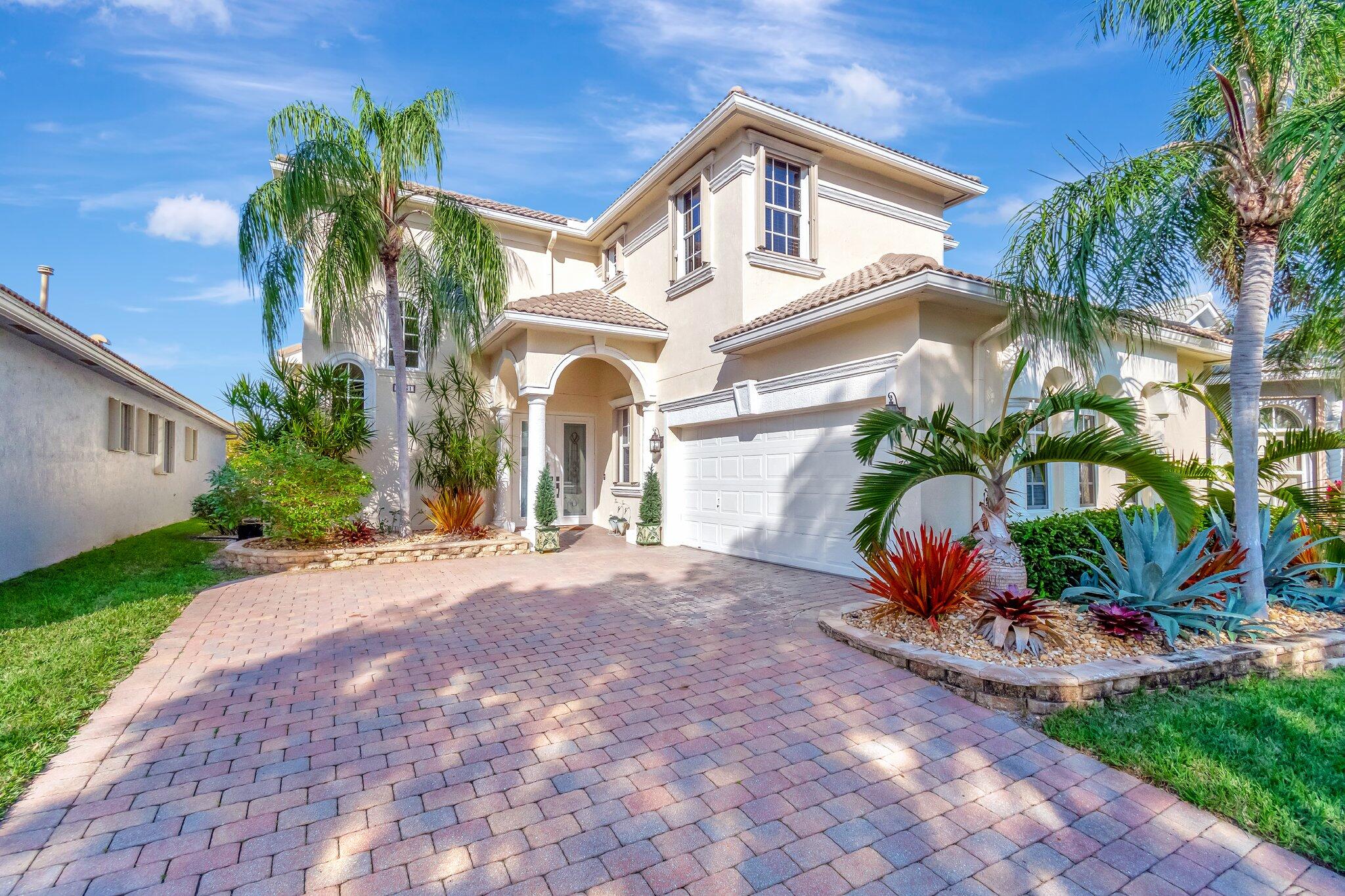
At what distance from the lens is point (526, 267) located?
14211 millimetres

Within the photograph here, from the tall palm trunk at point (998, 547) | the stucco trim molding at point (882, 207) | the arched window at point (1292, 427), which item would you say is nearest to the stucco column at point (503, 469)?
the stucco trim molding at point (882, 207)

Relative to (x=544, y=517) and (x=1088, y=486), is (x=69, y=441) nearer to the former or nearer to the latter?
(x=544, y=517)

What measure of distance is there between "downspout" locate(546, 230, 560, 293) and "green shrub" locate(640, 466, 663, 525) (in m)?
5.91

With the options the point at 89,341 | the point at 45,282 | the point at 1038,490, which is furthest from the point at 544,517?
the point at 45,282

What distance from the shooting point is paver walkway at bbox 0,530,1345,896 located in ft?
8.49

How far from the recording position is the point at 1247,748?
3561mm

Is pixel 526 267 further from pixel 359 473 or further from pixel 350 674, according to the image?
pixel 350 674

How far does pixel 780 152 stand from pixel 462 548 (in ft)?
28.8

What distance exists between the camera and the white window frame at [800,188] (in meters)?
9.93

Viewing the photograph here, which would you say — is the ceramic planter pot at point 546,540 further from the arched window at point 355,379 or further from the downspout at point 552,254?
the downspout at point 552,254

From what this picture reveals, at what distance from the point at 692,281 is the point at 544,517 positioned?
5.11m

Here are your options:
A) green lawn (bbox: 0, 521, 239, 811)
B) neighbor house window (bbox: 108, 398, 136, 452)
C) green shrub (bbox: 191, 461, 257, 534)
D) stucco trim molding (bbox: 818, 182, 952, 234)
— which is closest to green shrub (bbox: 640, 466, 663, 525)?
stucco trim molding (bbox: 818, 182, 952, 234)

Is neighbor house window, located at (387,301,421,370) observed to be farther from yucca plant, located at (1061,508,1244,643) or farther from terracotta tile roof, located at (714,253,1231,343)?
yucca plant, located at (1061,508,1244,643)

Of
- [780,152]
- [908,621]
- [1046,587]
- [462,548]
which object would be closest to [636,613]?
[908,621]
